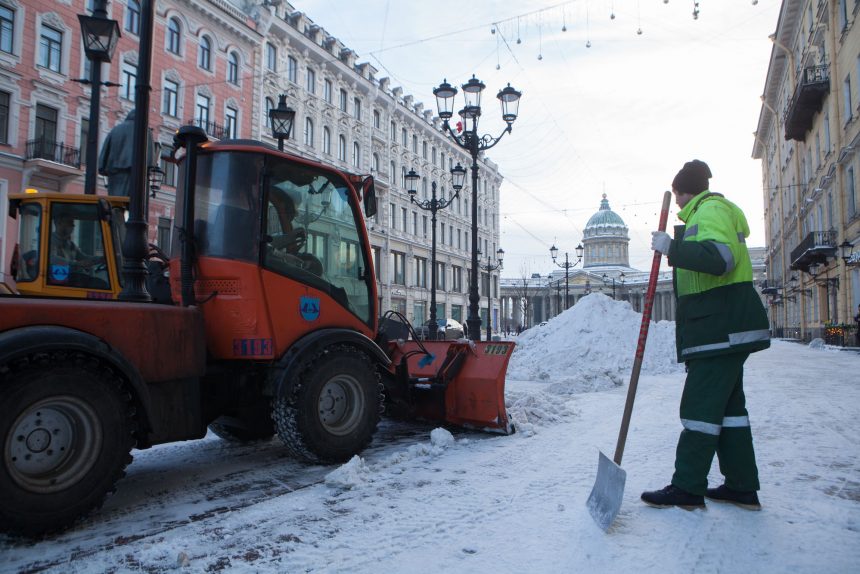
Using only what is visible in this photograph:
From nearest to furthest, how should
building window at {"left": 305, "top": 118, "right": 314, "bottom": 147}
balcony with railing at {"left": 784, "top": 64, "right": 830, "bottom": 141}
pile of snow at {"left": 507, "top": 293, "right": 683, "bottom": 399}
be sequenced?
pile of snow at {"left": 507, "top": 293, "right": 683, "bottom": 399} < balcony with railing at {"left": 784, "top": 64, "right": 830, "bottom": 141} < building window at {"left": 305, "top": 118, "right": 314, "bottom": 147}

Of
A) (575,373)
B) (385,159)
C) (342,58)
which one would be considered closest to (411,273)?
(385,159)

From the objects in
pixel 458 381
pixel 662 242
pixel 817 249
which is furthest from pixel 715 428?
pixel 817 249

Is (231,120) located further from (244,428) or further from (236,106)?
(244,428)

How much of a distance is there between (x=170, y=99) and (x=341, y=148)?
1396cm

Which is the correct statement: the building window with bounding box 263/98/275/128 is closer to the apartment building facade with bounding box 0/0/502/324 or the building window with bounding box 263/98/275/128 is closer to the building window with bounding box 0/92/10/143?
the apartment building facade with bounding box 0/0/502/324

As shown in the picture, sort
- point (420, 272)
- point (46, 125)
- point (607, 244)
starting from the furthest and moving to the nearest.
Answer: point (607, 244), point (420, 272), point (46, 125)

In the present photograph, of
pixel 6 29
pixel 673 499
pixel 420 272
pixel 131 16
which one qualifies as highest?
pixel 131 16

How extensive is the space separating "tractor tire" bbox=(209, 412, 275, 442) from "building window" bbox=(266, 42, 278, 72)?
31.0 meters

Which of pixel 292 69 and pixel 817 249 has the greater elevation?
pixel 292 69

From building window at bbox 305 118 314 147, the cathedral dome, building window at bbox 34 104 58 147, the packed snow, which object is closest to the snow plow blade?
the packed snow

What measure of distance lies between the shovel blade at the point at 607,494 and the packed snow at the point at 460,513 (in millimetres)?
76

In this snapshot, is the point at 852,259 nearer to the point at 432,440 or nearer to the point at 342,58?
the point at 432,440

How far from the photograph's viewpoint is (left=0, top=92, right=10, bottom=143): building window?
20.3m

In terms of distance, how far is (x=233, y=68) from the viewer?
3000 cm
